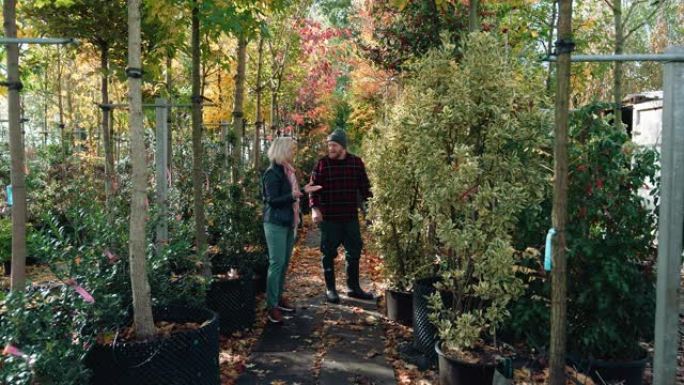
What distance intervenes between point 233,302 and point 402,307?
164cm

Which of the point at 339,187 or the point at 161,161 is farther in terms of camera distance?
the point at 339,187

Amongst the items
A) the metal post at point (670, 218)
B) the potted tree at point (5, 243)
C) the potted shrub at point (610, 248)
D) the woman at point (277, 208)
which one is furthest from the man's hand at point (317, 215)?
the potted tree at point (5, 243)

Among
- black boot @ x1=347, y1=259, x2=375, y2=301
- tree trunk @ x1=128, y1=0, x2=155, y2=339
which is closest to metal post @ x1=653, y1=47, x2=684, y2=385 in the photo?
tree trunk @ x1=128, y1=0, x2=155, y2=339

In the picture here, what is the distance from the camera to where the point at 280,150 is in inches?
219

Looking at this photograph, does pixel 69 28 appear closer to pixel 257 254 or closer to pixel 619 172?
pixel 257 254

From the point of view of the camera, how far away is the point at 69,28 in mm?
5848

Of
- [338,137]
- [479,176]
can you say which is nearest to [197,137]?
[338,137]

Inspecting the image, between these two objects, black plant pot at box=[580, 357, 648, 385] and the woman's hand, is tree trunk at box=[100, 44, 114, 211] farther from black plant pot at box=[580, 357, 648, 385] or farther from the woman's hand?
black plant pot at box=[580, 357, 648, 385]

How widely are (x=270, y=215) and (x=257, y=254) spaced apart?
0.83 metres

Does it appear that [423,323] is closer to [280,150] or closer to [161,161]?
[280,150]

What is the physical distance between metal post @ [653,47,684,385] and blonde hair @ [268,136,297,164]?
362 cm

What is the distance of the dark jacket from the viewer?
5.52m

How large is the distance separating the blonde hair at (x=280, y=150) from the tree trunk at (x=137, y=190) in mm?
2198

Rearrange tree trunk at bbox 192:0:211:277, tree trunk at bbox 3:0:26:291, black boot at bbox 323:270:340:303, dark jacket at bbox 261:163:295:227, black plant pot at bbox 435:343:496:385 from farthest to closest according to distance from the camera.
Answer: black boot at bbox 323:270:340:303 → dark jacket at bbox 261:163:295:227 → tree trunk at bbox 192:0:211:277 → black plant pot at bbox 435:343:496:385 → tree trunk at bbox 3:0:26:291
